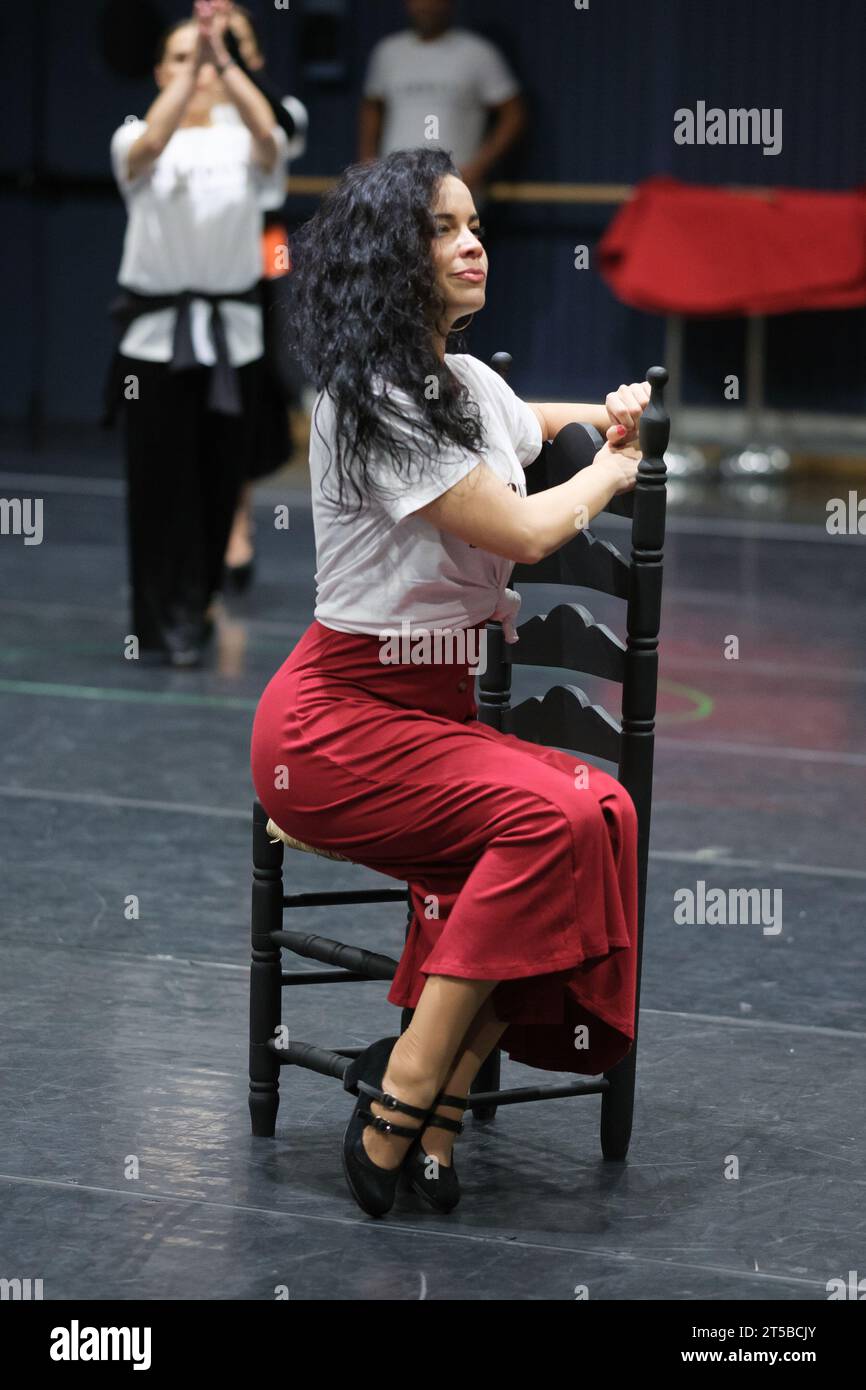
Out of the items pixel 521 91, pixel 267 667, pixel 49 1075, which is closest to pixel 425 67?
pixel 521 91

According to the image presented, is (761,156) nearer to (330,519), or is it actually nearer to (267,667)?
(267,667)

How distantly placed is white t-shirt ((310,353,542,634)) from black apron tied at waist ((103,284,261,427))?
3501 millimetres

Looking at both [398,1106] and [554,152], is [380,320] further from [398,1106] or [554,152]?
[554,152]

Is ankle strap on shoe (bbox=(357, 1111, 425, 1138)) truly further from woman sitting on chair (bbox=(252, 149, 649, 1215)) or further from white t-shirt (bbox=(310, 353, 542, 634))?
white t-shirt (bbox=(310, 353, 542, 634))

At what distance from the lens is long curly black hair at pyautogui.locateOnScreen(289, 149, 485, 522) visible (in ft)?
9.21

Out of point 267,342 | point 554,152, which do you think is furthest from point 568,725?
point 554,152

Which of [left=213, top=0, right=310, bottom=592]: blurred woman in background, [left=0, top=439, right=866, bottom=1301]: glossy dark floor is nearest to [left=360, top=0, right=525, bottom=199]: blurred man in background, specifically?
[left=213, top=0, right=310, bottom=592]: blurred woman in background

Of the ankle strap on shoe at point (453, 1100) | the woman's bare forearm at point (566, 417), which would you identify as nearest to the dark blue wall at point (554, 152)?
the woman's bare forearm at point (566, 417)

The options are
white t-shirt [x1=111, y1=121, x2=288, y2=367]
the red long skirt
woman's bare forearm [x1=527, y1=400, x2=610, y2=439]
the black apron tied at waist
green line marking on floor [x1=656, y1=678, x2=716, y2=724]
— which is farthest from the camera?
the black apron tied at waist

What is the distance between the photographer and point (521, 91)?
451 inches

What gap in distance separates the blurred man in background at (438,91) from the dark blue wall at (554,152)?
1.69ft

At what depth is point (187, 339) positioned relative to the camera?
636 cm

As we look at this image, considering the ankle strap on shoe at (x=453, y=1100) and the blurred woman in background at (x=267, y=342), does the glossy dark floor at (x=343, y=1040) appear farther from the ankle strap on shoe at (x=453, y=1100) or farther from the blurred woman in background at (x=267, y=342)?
the blurred woman in background at (x=267, y=342)

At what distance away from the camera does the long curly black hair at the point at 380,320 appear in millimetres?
2807
